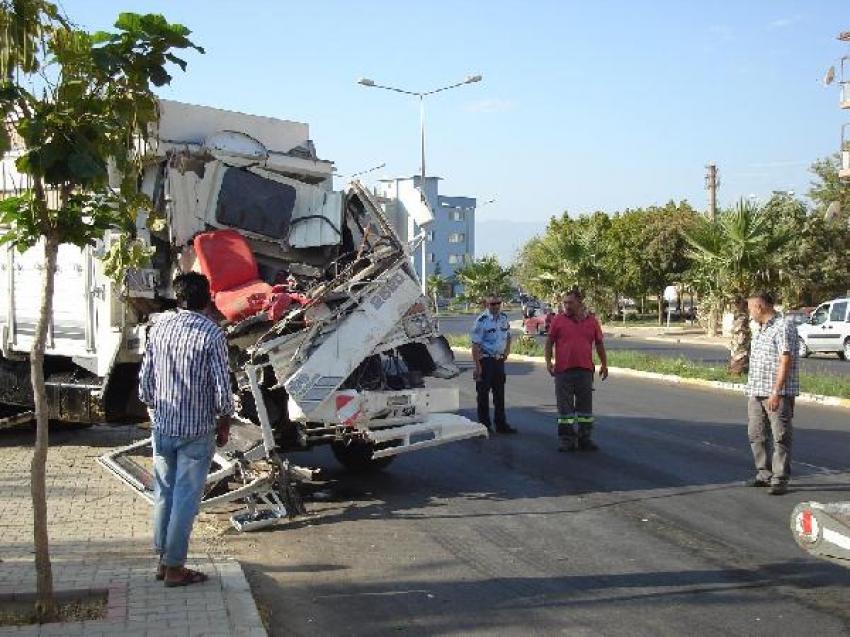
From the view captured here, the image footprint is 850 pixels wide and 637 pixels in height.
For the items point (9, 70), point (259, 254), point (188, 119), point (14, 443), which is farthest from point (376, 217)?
point (14, 443)

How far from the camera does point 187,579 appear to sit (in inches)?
228

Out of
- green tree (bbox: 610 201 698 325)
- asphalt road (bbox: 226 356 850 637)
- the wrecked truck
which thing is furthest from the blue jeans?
green tree (bbox: 610 201 698 325)

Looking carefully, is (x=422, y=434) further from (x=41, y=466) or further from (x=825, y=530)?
(x=825, y=530)

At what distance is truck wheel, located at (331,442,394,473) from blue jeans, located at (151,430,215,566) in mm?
4121

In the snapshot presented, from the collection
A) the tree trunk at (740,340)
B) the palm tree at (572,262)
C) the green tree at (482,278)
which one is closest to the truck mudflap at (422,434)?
the tree trunk at (740,340)

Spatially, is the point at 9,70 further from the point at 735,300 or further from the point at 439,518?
the point at 735,300

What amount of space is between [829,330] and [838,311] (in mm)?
608

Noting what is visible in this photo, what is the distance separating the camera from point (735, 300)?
65.4ft

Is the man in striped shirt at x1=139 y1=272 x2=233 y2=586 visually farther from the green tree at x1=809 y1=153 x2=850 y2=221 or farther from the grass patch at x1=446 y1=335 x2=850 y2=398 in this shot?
the green tree at x1=809 y1=153 x2=850 y2=221

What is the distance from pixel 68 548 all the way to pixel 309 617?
213 centimetres

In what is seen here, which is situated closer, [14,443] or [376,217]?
[376,217]

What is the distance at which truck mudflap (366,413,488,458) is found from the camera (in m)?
8.69

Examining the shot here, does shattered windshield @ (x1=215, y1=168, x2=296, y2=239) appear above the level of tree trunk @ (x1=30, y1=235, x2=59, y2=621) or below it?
above

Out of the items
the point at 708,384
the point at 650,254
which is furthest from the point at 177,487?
the point at 650,254
